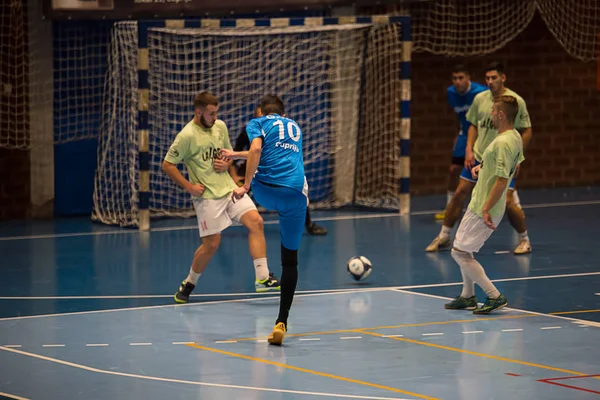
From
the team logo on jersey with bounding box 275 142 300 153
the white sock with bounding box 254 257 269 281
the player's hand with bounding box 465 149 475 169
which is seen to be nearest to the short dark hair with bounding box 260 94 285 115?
the team logo on jersey with bounding box 275 142 300 153

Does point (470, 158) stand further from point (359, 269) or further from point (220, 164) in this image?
point (220, 164)

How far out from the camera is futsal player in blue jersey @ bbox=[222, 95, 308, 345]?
9656 millimetres

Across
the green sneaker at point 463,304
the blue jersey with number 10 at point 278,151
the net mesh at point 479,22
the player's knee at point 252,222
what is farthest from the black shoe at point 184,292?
the net mesh at point 479,22

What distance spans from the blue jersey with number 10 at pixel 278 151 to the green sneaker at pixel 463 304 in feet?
6.30

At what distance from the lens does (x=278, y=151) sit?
9.98 meters

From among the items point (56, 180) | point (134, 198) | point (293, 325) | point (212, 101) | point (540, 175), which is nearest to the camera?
point (293, 325)

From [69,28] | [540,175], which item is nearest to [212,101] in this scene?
[69,28]

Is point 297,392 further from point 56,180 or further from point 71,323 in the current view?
point 56,180

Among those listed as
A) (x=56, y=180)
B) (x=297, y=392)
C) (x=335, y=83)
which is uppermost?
(x=335, y=83)

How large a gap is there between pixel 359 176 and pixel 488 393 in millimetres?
12204

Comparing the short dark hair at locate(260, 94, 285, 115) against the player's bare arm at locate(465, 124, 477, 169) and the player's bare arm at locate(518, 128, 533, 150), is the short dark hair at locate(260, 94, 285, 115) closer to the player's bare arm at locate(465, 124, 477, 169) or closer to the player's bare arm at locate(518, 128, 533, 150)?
the player's bare arm at locate(465, 124, 477, 169)

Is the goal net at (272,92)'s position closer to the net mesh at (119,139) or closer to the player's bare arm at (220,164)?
the net mesh at (119,139)

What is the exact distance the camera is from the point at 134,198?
58.1 ft

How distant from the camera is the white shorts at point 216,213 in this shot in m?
11.5
